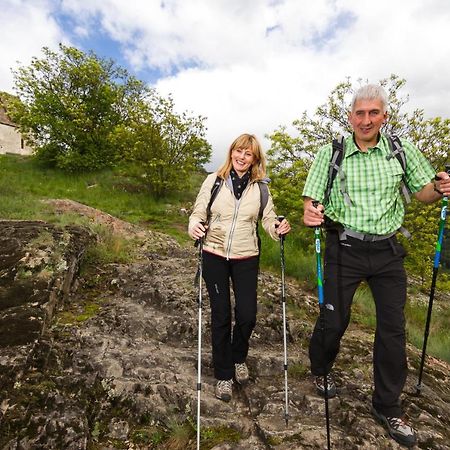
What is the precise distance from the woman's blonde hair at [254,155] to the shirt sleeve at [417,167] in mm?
1465

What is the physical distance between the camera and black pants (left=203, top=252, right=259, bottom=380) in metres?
3.70

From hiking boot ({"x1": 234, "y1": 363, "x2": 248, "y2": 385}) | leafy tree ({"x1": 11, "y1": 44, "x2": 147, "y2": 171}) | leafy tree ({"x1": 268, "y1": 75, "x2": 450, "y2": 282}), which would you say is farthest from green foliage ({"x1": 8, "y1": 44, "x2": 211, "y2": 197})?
hiking boot ({"x1": 234, "y1": 363, "x2": 248, "y2": 385})

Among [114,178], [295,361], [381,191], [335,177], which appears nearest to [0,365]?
[295,361]

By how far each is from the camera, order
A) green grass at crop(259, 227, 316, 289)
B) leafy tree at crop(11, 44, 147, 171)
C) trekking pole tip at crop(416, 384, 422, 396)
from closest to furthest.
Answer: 1. trekking pole tip at crop(416, 384, 422, 396)
2. green grass at crop(259, 227, 316, 289)
3. leafy tree at crop(11, 44, 147, 171)

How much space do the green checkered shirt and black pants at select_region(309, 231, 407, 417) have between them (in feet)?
0.70

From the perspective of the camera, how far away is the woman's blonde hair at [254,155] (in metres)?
3.82

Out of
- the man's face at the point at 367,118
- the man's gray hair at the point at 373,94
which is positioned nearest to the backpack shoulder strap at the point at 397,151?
the man's face at the point at 367,118

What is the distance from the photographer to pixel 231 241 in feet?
12.2

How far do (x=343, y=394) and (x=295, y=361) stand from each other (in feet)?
2.56

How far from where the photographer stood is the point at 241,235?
3.72m

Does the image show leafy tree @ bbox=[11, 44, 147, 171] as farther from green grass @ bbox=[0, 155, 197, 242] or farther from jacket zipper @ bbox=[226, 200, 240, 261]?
jacket zipper @ bbox=[226, 200, 240, 261]

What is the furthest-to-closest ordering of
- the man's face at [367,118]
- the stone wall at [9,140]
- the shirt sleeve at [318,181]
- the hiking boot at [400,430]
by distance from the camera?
the stone wall at [9,140] < the shirt sleeve at [318,181] < the man's face at [367,118] < the hiking boot at [400,430]

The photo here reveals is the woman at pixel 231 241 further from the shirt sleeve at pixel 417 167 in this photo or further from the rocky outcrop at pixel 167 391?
the shirt sleeve at pixel 417 167

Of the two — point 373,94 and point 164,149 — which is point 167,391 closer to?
point 373,94
